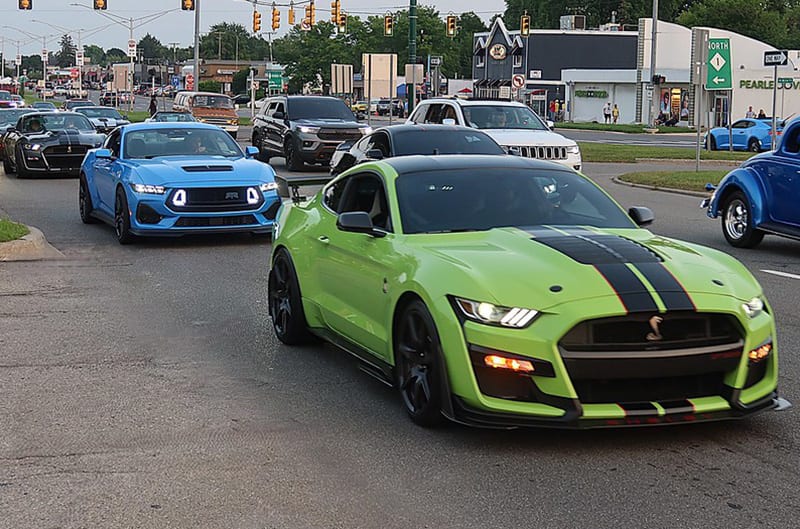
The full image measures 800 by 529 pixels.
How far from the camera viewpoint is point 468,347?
6.07 m

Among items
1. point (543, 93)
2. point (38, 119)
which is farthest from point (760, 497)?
point (543, 93)

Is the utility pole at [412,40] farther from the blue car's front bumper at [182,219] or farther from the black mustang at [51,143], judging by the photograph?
the blue car's front bumper at [182,219]

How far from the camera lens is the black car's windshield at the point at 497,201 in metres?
7.42

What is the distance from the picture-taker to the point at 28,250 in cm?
1430

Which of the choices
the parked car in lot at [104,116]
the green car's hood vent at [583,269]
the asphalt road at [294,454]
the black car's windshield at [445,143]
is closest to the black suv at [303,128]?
the parked car in lot at [104,116]

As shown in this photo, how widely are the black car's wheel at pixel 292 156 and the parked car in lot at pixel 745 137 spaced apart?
1800 centimetres

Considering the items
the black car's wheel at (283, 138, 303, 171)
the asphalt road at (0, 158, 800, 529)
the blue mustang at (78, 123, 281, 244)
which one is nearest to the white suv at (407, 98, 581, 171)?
the black car's wheel at (283, 138, 303, 171)

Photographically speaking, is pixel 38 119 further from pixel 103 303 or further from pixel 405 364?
pixel 405 364

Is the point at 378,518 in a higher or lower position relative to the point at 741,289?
lower

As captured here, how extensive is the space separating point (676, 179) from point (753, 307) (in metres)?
20.1

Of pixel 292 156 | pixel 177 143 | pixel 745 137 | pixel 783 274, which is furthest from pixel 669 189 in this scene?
pixel 745 137

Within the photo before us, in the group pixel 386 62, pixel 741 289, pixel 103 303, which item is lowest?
pixel 103 303

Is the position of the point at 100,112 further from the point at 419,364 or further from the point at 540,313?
the point at 540,313

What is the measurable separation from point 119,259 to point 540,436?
886 centimetres
